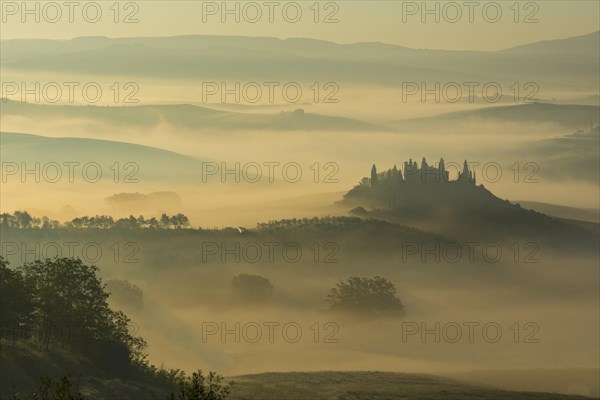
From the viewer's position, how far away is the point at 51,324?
159500 millimetres

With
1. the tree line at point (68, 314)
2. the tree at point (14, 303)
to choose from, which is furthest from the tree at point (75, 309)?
the tree at point (14, 303)

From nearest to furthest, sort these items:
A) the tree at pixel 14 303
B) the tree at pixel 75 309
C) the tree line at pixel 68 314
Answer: the tree at pixel 14 303 < the tree line at pixel 68 314 < the tree at pixel 75 309

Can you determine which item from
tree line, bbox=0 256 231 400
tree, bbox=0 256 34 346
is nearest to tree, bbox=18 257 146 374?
tree line, bbox=0 256 231 400

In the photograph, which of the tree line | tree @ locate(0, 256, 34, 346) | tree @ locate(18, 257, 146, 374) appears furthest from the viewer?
tree @ locate(18, 257, 146, 374)

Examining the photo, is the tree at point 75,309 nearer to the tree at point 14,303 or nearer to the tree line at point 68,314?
the tree line at point 68,314

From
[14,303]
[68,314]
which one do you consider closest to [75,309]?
[68,314]

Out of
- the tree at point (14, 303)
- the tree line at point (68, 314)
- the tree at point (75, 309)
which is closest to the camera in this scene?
the tree at point (14, 303)

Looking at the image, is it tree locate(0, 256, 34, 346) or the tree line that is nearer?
tree locate(0, 256, 34, 346)

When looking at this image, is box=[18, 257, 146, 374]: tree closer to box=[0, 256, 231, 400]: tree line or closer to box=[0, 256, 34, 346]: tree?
box=[0, 256, 231, 400]: tree line

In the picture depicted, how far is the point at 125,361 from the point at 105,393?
2203 centimetres

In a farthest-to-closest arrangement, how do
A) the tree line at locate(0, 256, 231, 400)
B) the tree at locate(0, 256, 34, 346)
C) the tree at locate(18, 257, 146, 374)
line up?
the tree at locate(18, 257, 146, 374) < the tree line at locate(0, 256, 231, 400) < the tree at locate(0, 256, 34, 346)

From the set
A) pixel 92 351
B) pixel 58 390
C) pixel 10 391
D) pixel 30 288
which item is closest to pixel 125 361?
pixel 92 351

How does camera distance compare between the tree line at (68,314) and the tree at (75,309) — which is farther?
the tree at (75,309)

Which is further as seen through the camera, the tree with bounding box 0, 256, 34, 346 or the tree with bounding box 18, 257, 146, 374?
the tree with bounding box 18, 257, 146, 374
